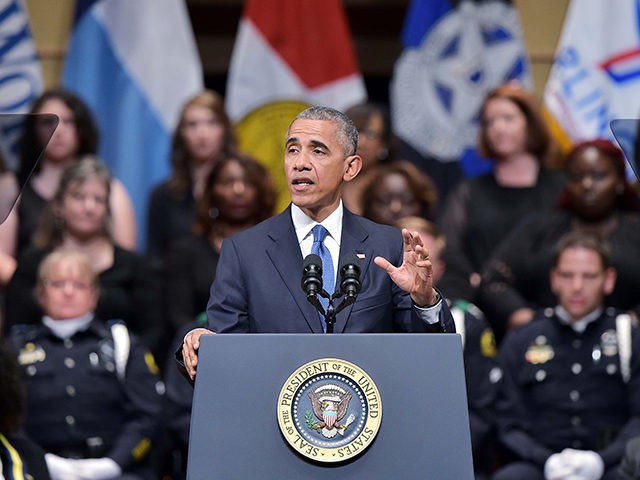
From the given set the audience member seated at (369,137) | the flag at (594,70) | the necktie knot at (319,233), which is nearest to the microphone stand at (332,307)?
the necktie knot at (319,233)

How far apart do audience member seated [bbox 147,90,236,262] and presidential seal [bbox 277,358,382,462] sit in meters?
3.50

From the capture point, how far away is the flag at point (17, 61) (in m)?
6.83

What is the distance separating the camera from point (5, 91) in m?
6.87

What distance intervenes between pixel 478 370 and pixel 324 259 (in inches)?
97.0

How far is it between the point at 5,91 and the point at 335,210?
13.7 feet

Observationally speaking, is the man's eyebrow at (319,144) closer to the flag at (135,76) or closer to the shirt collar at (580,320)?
the shirt collar at (580,320)

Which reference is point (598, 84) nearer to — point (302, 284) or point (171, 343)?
point (171, 343)

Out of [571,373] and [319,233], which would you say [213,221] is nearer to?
[571,373]

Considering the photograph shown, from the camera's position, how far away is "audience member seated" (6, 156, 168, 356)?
18.7ft

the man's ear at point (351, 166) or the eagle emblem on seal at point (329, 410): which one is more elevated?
the man's ear at point (351, 166)

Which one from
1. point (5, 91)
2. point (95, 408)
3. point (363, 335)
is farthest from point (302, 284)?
point (5, 91)

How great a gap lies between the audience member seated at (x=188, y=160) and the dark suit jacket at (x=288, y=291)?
308 cm

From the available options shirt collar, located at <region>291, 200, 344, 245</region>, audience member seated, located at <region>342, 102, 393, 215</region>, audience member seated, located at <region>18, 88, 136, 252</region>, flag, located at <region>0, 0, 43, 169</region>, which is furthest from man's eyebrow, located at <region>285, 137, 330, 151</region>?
flag, located at <region>0, 0, 43, 169</region>

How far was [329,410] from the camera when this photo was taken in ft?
9.03
